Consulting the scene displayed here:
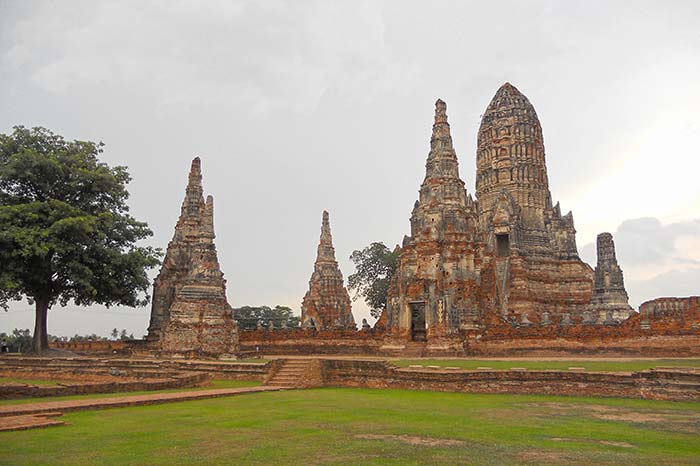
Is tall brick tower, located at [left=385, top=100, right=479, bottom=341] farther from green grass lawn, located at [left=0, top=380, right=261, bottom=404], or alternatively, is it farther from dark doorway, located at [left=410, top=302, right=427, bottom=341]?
green grass lawn, located at [left=0, top=380, right=261, bottom=404]

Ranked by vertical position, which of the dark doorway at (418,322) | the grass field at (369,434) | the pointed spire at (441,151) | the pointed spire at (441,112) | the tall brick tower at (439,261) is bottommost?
the grass field at (369,434)

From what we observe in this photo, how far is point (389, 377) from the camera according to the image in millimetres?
16500

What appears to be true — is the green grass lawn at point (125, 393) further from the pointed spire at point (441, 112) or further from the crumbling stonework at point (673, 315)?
the pointed spire at point (441, 112)

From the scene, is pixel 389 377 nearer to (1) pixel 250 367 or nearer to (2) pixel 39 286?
(1) pixel 250 367

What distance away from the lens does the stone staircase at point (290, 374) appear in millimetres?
16281

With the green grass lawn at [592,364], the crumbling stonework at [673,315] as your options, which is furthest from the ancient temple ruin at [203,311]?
the crumbling stonework at [673,315]

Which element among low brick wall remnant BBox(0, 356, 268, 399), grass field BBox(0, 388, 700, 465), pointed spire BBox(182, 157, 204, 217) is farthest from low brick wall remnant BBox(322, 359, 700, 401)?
pointed spire BBox(182, 157, 204, 217)

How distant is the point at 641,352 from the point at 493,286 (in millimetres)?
8590

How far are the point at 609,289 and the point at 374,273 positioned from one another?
25.5 meters

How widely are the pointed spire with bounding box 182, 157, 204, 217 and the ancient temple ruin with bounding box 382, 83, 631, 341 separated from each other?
12102 millimetres

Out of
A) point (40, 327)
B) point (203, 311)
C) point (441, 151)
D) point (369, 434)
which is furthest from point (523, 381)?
point (40, 327)

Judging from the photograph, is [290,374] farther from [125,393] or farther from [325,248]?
[325,248]

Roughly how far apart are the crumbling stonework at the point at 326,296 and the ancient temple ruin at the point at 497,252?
971 centimetres

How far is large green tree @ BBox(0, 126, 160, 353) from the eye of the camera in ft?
88.4
